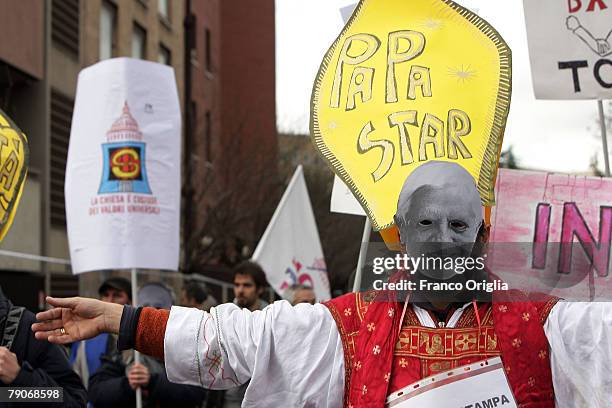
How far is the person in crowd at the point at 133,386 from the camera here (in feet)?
20.2

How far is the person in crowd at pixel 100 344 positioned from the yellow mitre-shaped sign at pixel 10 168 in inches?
89.8

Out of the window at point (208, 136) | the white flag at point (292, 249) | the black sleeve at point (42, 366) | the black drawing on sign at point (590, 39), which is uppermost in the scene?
the window at point (208, 136)

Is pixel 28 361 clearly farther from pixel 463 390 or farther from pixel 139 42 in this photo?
pixel 139 42

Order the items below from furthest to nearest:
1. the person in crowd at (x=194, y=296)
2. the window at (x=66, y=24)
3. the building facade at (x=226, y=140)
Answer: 1. the building facade at (x=226, y=140)
2. the window at (x=66, y=24)
3. the person in crowd at (x=194, y=296)

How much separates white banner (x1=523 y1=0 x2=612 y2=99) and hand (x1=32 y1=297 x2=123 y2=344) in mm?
2807

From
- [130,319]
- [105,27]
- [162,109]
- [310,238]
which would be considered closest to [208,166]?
[105,27]

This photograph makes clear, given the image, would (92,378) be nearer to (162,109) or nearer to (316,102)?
(162,109)

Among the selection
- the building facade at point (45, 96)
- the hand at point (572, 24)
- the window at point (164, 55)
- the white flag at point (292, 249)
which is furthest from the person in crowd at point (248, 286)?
the window at point (164, 55)

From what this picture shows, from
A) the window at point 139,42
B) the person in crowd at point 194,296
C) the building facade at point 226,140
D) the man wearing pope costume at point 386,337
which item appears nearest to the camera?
the man wearing pope costume at point 386,337

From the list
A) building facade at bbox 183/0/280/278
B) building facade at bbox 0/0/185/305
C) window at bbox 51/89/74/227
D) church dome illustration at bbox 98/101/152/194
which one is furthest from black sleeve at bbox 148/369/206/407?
building facade at bbox 183/0/280/278

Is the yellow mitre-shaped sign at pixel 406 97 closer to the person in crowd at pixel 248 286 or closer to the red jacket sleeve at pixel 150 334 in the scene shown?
the red jacket sleeve at pixel 150 334

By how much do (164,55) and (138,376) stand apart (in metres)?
20.2

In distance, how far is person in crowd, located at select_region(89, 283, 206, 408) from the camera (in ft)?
20.2

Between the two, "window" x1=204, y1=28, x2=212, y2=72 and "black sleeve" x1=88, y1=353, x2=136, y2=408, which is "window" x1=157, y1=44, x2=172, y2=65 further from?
"black sleeve" x1=88, y1=353, x2=136, y2=408
